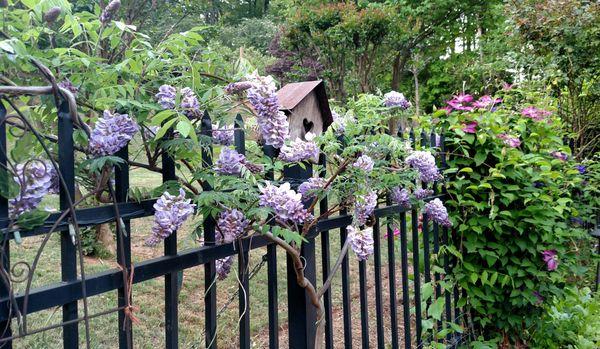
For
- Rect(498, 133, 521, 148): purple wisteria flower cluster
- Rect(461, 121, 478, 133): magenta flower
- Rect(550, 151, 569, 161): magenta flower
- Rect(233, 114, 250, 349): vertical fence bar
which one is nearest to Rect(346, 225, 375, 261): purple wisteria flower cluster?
Rect(233, 114, 250, 349): vertical fence bar

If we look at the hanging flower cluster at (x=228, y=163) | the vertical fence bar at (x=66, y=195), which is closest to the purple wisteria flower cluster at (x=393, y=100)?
the hanging flower cluster at (x=228, y=163)

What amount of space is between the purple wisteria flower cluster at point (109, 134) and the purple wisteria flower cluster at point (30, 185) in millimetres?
121

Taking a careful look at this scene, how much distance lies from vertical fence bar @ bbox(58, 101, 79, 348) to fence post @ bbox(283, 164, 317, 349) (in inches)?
32.0

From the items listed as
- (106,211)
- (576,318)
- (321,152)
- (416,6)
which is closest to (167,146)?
(106,211)

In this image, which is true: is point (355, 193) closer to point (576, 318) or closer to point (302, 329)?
point (302, 329)

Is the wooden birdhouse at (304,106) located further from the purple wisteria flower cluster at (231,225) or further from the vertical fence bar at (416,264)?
the purple wisteria flower cluster at (231,225)

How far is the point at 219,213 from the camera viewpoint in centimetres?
146

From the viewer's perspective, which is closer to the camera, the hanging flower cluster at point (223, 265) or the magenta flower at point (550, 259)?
the hanging flower cluster at point (223, 265)

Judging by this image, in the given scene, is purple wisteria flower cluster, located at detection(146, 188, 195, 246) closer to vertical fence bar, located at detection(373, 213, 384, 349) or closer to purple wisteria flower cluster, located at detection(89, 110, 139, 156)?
purple wisteria flower cluster, located at detection(89, 110, 139, 156)

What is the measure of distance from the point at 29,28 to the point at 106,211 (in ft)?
1.54

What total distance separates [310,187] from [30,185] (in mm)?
921

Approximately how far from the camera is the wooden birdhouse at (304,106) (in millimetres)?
2516

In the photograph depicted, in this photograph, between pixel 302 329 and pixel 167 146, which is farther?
pixel 302 329

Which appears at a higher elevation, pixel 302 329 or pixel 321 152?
pixel 321 152
